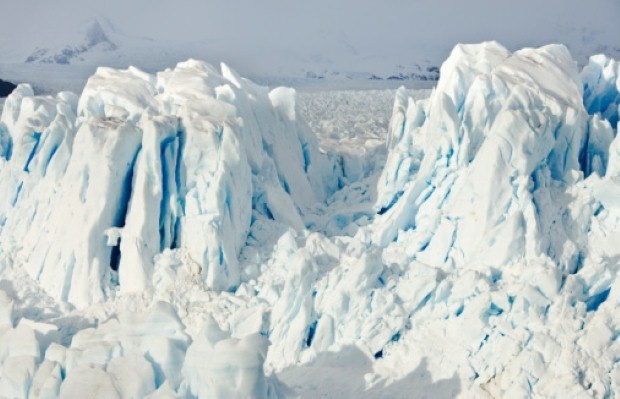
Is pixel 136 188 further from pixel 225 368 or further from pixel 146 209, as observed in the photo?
pixel 225 368

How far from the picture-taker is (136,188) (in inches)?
435

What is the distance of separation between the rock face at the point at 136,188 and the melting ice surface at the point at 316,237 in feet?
0.09

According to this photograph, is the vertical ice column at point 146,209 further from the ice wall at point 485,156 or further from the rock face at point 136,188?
the ice wall at point 485,156

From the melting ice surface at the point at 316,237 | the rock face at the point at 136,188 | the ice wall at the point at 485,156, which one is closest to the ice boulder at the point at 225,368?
the melting ice surface at the point at 316,237

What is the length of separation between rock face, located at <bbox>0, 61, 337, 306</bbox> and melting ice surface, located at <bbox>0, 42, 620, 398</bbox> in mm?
29

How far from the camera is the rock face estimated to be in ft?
35.7

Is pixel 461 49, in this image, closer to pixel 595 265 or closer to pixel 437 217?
pixel 437 217

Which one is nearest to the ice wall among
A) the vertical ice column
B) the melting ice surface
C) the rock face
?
the melting ice surface

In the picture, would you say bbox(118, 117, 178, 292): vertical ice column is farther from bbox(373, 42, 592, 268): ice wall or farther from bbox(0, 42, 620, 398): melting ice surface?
bbox(373, 42, 592, 268): ice wall

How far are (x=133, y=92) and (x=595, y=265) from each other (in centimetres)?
659

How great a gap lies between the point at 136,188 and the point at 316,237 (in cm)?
226

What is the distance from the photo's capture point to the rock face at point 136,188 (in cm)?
1087

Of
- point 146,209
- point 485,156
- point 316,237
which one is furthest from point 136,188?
point 485,156

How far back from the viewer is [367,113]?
19.6 m
